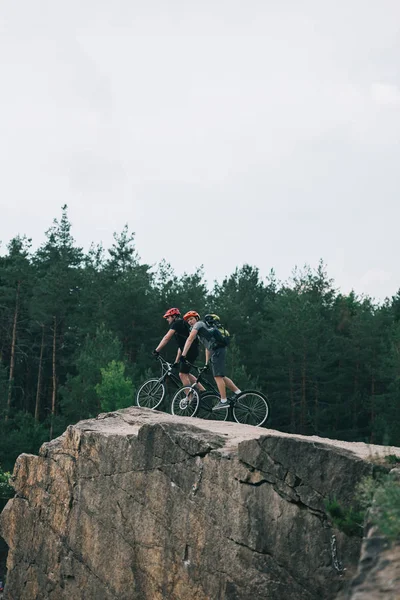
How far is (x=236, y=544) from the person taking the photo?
446 inches

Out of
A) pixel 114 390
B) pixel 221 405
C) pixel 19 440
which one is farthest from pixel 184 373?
pixel 19 440

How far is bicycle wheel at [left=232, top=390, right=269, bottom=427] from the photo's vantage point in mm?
14352

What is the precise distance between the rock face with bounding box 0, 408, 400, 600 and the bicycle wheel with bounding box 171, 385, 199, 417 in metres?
0.53

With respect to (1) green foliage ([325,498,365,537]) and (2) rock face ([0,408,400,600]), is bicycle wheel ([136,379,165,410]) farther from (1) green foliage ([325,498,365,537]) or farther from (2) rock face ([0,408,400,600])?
(1) green foliage ([325,498,365,537])

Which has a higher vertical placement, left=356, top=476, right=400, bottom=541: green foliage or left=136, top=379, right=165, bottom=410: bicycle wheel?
left=136, top=379, right=165, bottom=410: bicycle wheel

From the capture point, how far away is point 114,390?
131 ft

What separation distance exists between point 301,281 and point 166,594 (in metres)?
45.9

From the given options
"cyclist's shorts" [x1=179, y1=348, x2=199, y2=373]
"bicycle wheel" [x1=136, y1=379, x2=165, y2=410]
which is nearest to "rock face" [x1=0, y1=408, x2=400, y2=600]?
"bicycle wheel" [x1=136, y1=379, x2=165, y2=410]

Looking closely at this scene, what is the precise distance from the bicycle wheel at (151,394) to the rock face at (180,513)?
20.2 inches

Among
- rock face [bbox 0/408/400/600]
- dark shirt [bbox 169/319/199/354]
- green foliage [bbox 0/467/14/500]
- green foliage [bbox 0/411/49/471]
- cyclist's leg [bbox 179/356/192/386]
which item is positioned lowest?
green foliage [bbox 0/467/14/500]

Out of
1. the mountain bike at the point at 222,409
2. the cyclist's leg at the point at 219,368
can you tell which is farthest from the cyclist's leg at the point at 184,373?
the cyclist's leg at the point at 219,368

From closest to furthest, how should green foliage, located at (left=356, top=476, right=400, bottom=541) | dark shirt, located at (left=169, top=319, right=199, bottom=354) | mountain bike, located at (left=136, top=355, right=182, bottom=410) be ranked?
green foliage, located at (left=356, top=476, right=400, bottom=541) < dark shirt, located at (left=169, top=319, right=199, bottom=354) < mountain bike, located at (left=136, top=355, right=182, bottom=410)

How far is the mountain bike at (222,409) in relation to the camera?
566 inches

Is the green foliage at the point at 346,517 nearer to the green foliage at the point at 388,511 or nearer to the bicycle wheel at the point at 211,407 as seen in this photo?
the green foliage at the point at 388,511
